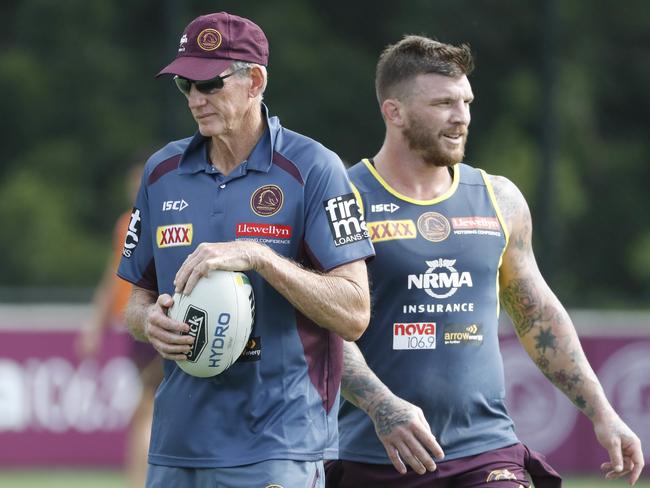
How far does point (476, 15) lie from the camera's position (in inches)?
880

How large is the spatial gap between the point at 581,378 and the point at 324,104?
18.0 metres

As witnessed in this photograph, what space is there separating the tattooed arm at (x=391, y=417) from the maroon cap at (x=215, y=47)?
113 centimetres

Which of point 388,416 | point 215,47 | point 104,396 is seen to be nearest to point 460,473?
point 388,416

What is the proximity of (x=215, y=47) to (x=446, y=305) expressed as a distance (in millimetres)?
1346

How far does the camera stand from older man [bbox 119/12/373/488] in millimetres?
4980

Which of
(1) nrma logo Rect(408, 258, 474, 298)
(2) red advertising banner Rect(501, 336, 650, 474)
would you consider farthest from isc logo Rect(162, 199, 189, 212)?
(2) red advertising banner Rect(501, 336, 650, 474)

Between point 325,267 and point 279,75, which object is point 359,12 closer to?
point 279,75

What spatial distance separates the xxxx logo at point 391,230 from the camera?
5738mm

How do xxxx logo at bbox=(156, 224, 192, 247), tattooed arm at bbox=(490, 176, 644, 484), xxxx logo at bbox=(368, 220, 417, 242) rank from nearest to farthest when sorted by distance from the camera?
xxxx logo at bbox=(156, 224, 192, 247) → xxxx logo at bbox=(368, 220, 417, 242) → tattooed arm at bbox=(490, 176, 644, 484)

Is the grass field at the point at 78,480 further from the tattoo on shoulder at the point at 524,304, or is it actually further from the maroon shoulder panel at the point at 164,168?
the maroon shoulder panel at the point at 164,168

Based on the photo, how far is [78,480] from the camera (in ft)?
41.8

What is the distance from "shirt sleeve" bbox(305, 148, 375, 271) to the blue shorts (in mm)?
666

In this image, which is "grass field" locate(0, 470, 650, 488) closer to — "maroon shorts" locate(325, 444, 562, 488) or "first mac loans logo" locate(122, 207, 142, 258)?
"maroon shorts" locate(325, 444, 562, 488)

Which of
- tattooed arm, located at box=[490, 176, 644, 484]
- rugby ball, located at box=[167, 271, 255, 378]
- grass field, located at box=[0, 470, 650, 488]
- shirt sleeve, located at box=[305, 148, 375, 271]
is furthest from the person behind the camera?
grass field, located at box=[0, 470, 650, 488]
